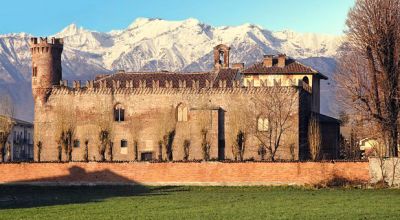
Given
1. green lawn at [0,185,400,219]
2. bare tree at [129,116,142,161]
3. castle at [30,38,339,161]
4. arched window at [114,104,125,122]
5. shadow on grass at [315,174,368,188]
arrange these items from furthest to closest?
arched window at [114,104,125,122] < bare tree at [129,116,142,161] < castle at [30,38,339,161] < shadow on grass at [315,174,368,188] < green lawn at [0,185,400,219]

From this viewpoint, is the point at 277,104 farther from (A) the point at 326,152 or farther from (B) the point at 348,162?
(B) the point at 348,162

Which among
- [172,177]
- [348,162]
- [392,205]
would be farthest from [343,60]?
[392,205]

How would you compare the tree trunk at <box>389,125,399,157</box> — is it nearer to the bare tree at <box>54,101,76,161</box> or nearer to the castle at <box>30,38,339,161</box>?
the castle at <box>30,38,339,161</box>

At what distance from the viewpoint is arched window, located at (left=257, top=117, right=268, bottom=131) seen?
79312mm

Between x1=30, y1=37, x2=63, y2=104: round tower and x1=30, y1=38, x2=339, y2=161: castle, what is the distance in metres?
0.08

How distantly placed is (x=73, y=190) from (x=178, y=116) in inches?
963

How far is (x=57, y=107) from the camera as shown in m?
82.2

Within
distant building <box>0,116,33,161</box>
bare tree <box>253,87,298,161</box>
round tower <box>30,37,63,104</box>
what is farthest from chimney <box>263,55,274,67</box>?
distant building <box>0,116,33,161</box>

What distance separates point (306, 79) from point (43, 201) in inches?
1664

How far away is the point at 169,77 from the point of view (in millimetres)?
84938

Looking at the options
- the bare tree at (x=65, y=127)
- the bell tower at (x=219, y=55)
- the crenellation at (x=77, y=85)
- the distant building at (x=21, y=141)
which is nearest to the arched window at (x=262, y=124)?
the bell tower at (x=219, y=55)

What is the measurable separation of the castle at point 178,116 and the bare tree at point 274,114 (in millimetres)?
79

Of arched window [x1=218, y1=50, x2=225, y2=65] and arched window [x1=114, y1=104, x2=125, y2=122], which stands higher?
arched window [x1=218, y1=50, x2=225, y2=65]

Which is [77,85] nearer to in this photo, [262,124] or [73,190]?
[262,124]
